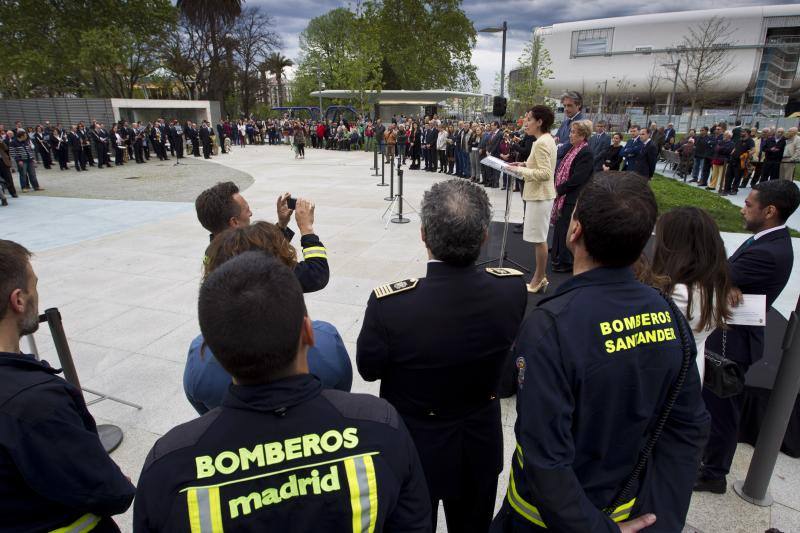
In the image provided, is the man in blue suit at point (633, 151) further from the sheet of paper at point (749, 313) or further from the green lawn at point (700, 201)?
the sheet of paper at point (749, 313)

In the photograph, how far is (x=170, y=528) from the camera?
941mm

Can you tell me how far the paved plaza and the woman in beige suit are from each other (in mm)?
1886

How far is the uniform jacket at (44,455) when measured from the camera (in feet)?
4.34

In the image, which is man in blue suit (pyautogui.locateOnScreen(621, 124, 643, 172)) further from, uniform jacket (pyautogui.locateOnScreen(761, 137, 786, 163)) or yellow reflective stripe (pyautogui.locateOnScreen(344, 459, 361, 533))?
yellow reflective stripe (pyautogui.locateOnScreen(344, 459, 361, 533))

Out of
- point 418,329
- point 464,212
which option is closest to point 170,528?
point 418,329

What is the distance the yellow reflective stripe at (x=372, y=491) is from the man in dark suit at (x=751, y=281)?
2.44 m

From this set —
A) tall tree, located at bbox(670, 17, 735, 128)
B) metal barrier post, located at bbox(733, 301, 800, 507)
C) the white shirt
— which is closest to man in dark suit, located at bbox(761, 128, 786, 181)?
metal barrier post, located at bbox(733, 301, 800, 507)

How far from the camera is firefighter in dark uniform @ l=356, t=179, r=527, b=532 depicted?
1694 mm

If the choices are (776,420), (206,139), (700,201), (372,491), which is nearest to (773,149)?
(700,201)

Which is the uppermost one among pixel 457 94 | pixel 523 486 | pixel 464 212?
pixel 457 94

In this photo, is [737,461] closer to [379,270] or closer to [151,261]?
[379,270]

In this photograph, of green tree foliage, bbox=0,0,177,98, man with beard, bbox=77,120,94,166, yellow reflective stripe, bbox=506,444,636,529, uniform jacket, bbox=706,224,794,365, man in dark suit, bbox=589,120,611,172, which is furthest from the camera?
green tree foliage, bbox=0,0,177,98

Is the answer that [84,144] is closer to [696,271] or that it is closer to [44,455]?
[44,455]

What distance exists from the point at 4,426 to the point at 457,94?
4560 cm
